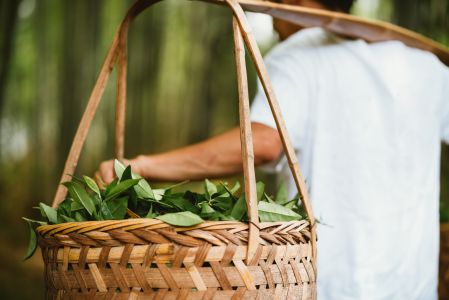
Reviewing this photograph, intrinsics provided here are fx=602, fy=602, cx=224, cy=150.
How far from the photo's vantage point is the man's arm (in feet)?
5.96

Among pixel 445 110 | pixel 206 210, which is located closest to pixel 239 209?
pixel 206 210

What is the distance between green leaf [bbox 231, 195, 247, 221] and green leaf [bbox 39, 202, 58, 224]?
0.37 m

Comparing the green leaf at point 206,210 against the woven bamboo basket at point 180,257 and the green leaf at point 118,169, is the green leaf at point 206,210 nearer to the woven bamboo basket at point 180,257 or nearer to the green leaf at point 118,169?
the woven bamboo basket at point 180,257

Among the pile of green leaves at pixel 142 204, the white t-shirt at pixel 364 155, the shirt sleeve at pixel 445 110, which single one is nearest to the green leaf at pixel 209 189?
the pile of green leaves at pixel 142 204

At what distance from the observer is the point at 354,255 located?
6.29 ft

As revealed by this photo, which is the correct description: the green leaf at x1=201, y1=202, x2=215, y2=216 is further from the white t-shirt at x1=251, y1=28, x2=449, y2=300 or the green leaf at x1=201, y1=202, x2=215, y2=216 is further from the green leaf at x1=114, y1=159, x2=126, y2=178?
the white t-shirt at x1=251, y1=28, x2=449, y2=300

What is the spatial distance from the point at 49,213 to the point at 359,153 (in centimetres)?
111

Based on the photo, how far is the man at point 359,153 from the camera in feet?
6.26

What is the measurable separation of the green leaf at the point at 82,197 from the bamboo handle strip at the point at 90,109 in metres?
0.19

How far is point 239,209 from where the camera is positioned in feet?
3.79

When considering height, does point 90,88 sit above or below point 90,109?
below

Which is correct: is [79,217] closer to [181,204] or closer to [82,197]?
[82,197]

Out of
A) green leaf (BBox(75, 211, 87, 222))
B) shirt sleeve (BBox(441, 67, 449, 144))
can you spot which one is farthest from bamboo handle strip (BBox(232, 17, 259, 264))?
shirt sleeve (BBox(441, 67, 449, 144))

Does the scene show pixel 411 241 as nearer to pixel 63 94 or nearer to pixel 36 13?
pixel 63 94
